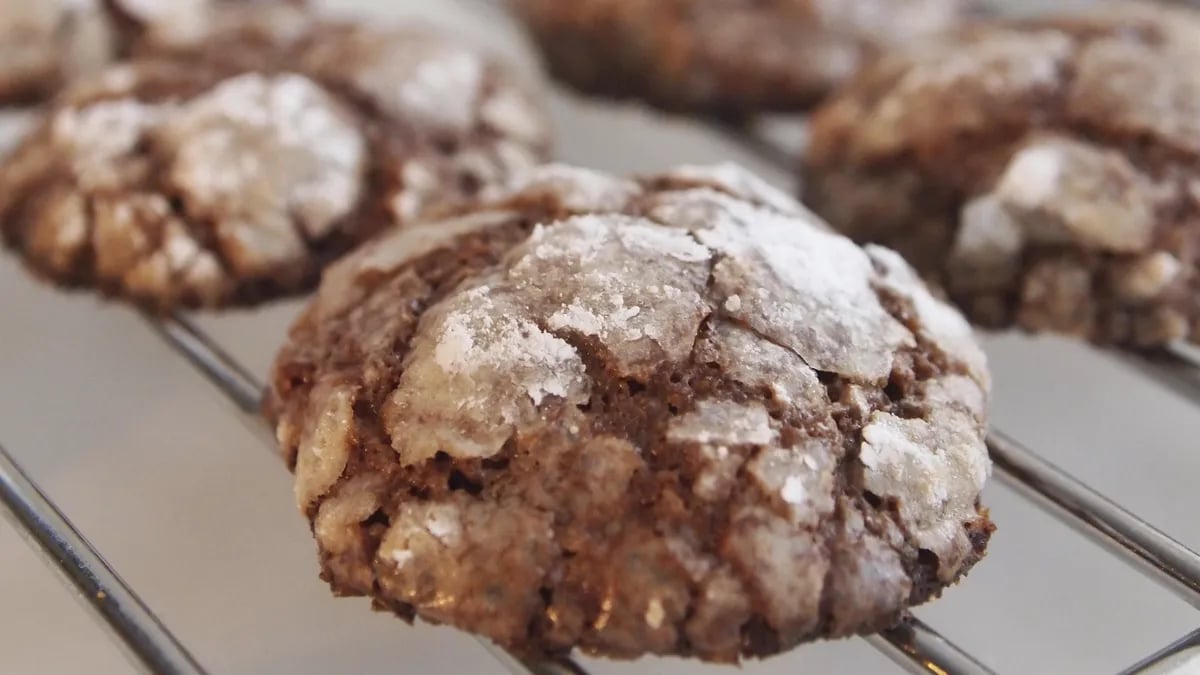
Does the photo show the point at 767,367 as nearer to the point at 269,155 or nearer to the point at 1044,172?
the point at 1044,172

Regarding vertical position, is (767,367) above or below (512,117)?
above

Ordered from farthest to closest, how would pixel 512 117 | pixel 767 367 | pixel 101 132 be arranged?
1. pixel 512 117
2. pixel 101 132
3. pixel 767 367

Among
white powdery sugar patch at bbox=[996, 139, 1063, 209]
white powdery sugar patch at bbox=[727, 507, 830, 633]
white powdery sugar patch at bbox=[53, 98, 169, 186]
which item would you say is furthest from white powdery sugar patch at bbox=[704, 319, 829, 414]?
white powdery sugar patch at bbox=[53, 98, 169, 186]

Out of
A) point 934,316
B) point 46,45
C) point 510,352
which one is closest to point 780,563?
point 510,352

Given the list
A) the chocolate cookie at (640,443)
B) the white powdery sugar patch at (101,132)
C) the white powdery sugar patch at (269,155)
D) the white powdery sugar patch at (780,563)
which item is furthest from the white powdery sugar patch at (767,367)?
the white powdery sugar patch at (101,132)

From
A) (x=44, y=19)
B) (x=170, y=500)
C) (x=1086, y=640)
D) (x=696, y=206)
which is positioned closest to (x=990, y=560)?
(x=1086, y=640)

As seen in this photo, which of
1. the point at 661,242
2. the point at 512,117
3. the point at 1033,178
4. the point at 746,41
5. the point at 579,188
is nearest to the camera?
the point at 661,242
